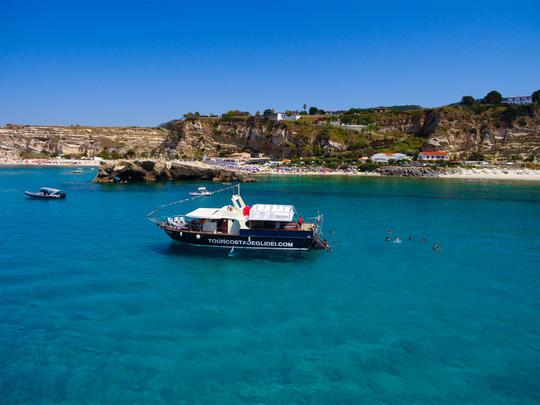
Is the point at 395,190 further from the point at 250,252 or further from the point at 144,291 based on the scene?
the point at 144,291

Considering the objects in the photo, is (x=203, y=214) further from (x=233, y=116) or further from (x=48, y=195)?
(x=233, y=116)

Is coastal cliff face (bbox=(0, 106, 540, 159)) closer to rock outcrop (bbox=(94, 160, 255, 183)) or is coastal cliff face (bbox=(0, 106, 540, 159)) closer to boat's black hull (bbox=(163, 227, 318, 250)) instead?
rock outcrop (bbox=(94, 160, 255, 183))

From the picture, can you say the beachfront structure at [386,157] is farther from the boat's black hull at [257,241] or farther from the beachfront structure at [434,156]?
the boat's black hull at [257,241]

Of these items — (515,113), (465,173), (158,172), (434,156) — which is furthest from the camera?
(515,113)

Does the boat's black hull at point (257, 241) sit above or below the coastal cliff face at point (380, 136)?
below

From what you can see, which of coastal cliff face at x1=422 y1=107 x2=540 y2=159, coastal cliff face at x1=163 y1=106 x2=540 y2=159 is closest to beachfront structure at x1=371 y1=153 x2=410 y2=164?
coastal cliff face at x1=163 y1=106 x2=540 y2=159

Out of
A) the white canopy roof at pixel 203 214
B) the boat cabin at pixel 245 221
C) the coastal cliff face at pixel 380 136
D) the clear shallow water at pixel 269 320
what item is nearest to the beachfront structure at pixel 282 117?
the coastal cliff face at pixel 380 136

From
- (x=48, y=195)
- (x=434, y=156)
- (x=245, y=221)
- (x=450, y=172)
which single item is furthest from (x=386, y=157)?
(x=245, y=221)
